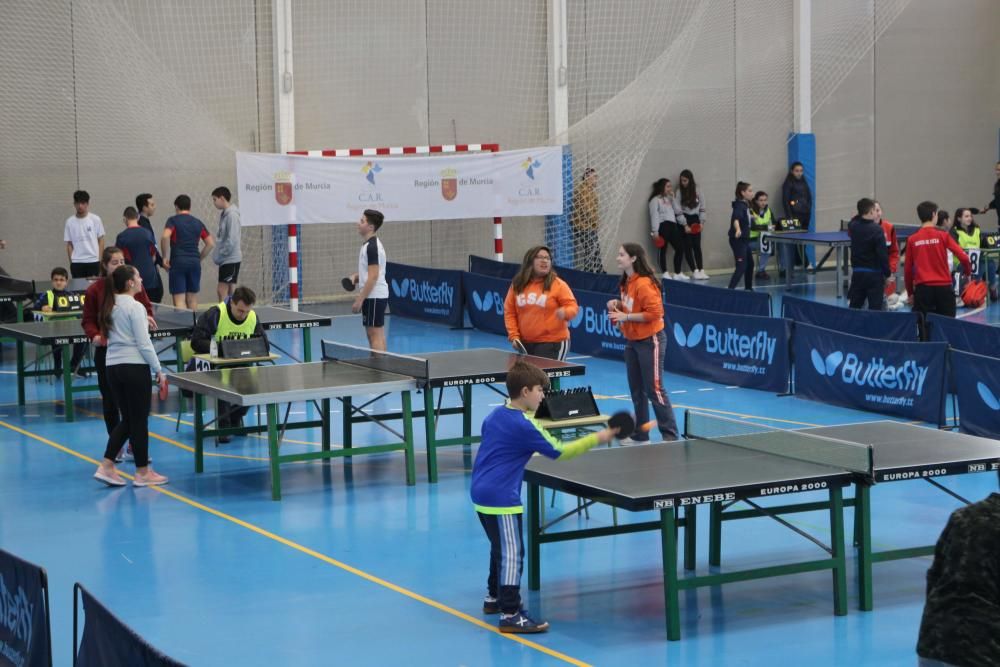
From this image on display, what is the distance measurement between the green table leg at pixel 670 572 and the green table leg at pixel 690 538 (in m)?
1.32

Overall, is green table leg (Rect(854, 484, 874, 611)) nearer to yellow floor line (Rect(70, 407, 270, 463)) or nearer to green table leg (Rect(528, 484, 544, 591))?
green table leg (Rect(528, 484, 544, 591))

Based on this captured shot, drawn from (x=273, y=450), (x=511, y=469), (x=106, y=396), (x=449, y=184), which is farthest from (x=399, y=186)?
(x=511, y=469)

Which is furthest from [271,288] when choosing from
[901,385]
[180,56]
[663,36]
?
[901,385]

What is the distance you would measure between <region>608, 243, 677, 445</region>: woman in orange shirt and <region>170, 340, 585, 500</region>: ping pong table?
0.63 meters

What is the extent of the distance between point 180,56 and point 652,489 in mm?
17380

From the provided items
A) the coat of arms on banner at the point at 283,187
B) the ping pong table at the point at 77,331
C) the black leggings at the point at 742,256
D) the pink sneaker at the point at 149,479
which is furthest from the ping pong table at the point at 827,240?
the pink sneaker at the point at 149,479

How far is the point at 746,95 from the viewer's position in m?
27.8

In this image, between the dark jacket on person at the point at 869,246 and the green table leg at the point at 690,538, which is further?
the dark jacket on person at the point at 869,246

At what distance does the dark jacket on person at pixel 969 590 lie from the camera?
4648mm

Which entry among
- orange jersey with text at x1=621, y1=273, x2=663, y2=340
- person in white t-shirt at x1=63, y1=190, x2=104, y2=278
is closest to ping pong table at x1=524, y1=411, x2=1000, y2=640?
orange jersey with text at x1=621, y1=273, x2=663, y2=340

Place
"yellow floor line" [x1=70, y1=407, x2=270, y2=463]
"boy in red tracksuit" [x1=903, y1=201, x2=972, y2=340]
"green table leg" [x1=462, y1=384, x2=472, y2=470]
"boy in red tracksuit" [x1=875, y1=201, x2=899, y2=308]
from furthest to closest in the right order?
"boy in red tracksuit" [x1=875, y1=201, x2=899, y2=308], "boy in red tracksuit" [x1=903, y1=201, x2=972, y2=340], "yellow floor line" [x1=70, y1=407, x2=270, y2=463], "green table leg" [x1=462, y1=384, x2=472, y2=470]

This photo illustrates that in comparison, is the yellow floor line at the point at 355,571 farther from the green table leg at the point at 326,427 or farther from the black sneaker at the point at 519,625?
the green table leg at the point at 326,427

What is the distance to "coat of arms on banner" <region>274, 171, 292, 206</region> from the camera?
21953mm

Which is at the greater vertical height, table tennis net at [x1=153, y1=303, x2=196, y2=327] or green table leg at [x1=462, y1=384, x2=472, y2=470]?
table tennis net at [x1=153, y1=303, x2=196, y2=327]
